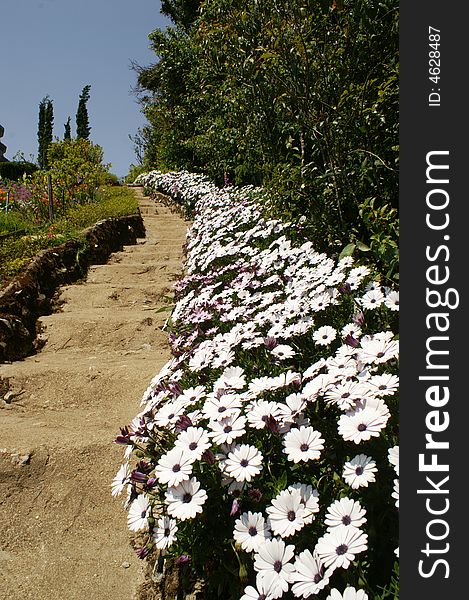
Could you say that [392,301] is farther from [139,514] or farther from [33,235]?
[33,235]

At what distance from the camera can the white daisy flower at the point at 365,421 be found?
138cm

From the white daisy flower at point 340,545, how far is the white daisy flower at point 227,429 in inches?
16.1

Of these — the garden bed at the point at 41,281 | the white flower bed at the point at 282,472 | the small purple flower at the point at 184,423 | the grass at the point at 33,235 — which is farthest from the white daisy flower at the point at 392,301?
the grass at the point at 33,235

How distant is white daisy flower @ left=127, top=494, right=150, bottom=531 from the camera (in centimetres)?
160

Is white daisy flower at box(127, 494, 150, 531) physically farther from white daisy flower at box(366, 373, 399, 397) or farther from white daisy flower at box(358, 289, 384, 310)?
white daisy flower at box(358, 289, 384, 310)

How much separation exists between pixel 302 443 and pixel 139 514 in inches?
22.8

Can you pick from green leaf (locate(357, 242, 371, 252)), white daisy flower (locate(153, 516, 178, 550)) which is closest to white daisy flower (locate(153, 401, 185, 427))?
white daisy flower (locate(153, 516, 178, 550))

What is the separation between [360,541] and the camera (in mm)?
1190

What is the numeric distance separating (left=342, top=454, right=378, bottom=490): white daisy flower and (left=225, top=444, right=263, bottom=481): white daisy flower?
0.82ft

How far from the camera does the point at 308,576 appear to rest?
1.22 meters

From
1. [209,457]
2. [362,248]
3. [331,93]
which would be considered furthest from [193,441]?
[331,93]

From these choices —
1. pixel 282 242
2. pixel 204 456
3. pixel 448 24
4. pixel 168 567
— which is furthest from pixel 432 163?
pixel 282 242

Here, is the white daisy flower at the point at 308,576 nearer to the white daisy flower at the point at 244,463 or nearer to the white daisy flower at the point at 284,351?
the white daisy flower at the point at 244,463

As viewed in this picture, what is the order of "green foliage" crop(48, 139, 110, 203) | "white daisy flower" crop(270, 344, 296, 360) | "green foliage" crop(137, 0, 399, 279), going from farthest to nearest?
1. "green foliage" crop(48, 139, 110, 203)
2. "green foliage" crop(137, 0, 399, 279)
3. "white daisy flower" crop(270, 344, 296, 360)
